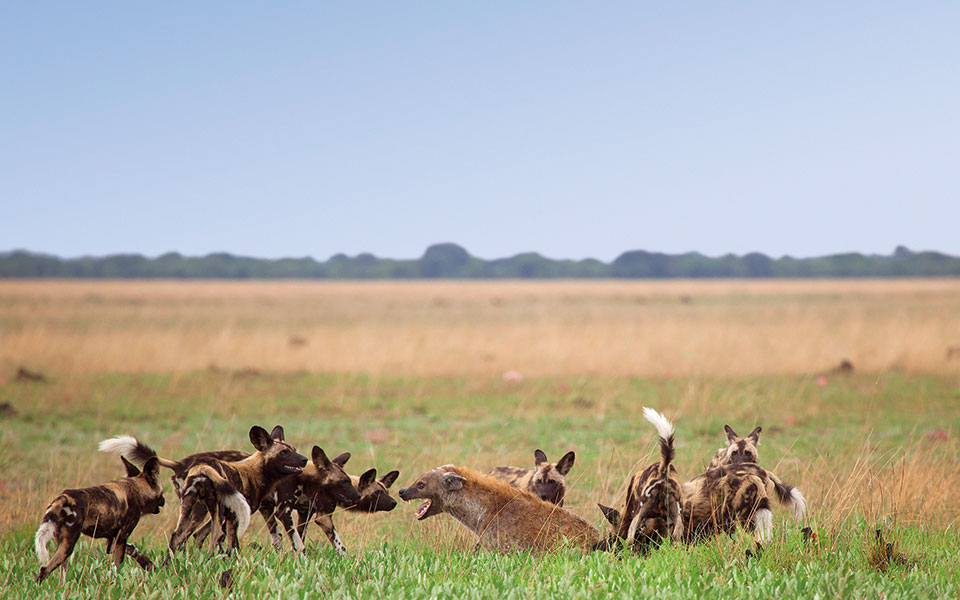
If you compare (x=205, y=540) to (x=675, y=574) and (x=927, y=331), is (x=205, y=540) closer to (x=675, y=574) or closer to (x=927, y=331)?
(x=675, y=574)

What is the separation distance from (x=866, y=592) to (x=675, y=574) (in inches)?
51.3

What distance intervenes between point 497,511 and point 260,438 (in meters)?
2.07

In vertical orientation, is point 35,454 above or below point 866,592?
below

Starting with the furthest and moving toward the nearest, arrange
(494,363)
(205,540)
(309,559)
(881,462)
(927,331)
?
1. (927,331)
2. (494,363)
3. (881,462)
4. (205,540)
5. (309,559)

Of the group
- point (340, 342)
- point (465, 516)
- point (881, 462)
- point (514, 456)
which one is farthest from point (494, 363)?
point (465, 516)

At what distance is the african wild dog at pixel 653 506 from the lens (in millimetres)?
6727

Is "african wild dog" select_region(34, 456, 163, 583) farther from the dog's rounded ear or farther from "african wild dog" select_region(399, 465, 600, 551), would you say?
"african wild dog" select_region(399, 465, 600, 551)

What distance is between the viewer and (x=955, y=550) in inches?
298

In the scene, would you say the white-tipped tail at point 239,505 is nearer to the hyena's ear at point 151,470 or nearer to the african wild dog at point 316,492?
the african wild dog at point 316,492

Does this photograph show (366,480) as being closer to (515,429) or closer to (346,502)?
(346,502)

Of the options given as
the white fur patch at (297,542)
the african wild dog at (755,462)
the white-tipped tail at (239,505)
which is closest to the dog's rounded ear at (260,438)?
the white-tipped tail at (239,505)

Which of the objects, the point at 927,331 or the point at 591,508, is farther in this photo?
the point at 927,331

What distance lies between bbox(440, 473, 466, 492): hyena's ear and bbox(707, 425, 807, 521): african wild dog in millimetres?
2125

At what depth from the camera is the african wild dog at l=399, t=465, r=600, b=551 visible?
7160mm
